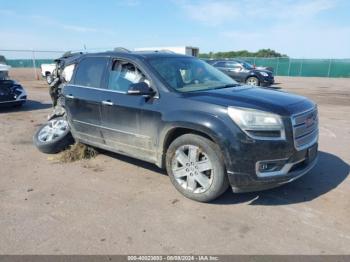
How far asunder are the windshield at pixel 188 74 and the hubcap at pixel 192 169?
874 mm

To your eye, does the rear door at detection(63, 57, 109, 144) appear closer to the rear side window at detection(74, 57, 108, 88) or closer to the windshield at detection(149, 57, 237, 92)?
the rear side window at detection(74, 57, 108, 88)

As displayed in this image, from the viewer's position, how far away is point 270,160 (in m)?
3.81

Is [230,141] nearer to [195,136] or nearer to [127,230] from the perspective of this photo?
[195,136]

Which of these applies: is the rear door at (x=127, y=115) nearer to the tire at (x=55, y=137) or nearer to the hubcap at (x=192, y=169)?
the hubcap at (x=192, y=169)

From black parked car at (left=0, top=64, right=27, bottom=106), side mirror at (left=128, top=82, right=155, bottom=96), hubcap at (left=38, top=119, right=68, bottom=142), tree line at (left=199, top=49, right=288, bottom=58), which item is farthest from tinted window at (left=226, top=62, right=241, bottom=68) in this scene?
tree line at (left=199, top=49, right=288, bottom=58)

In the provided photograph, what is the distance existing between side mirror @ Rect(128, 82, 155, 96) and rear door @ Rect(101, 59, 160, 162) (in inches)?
4.3

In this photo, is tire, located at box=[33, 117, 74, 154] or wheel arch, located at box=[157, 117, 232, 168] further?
tire, located at box=[33, 117, 74, 154]

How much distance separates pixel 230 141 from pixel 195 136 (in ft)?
1.66

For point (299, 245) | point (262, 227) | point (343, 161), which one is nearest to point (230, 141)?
point (262, 227)

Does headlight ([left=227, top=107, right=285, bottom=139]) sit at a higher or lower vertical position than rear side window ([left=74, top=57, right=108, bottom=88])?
lower

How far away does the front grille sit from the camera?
3936mm

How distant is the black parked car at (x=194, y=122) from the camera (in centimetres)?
380

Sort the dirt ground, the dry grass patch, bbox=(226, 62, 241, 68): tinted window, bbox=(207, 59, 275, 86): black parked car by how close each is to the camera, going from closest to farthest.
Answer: the dirt ground < the dry grass patch < bbox=(207, 59, 275, 86): black parked car < bbox=(226, 62, 241, 68): tinted window

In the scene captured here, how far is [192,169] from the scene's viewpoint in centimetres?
426
